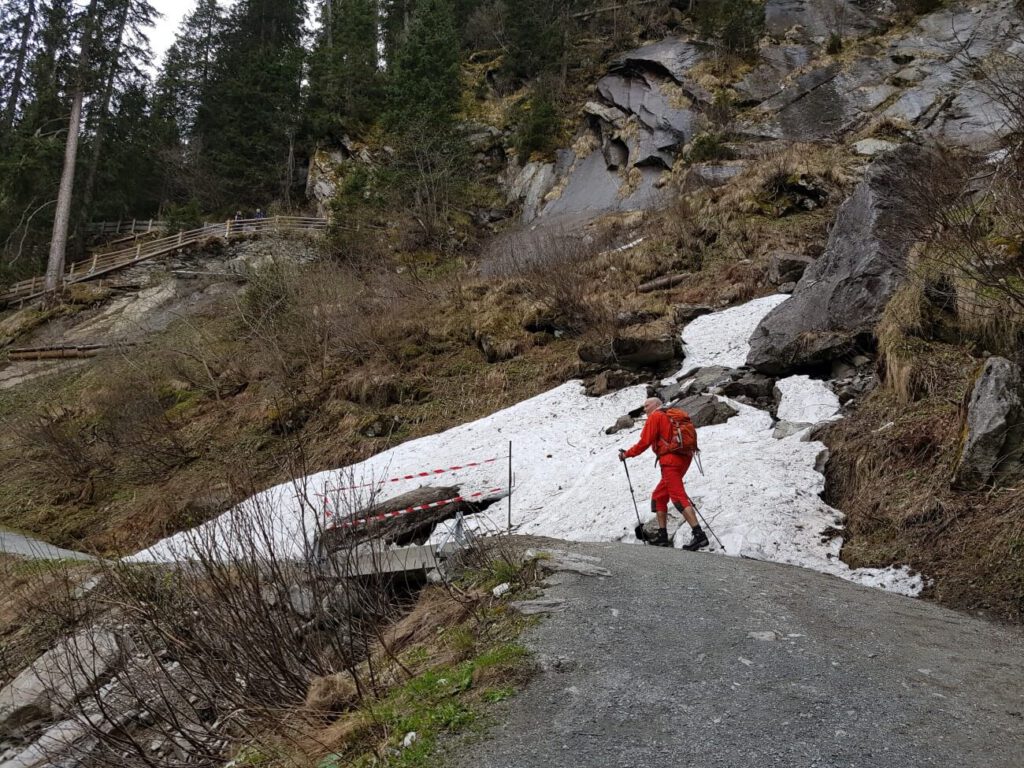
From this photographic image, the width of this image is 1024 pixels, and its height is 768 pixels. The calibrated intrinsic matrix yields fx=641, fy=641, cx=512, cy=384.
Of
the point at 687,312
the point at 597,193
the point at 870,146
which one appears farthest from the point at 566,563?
the point at 597,193

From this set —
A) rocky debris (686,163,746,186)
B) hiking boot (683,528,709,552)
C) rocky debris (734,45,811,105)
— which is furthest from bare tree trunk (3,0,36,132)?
hiking boot (683,528,709,552)

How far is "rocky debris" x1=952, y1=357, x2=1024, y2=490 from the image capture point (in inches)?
216

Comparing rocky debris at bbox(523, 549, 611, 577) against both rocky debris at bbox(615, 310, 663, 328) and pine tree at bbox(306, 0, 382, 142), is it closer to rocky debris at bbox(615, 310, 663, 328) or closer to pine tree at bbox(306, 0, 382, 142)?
rocky debris at bbox(615, 310, 663, 328)

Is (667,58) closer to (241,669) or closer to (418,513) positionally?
(418,513)

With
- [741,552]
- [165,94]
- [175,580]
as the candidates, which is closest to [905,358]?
[741,552]

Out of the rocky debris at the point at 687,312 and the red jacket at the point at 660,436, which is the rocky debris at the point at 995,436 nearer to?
the red jacket at the point at 660,436

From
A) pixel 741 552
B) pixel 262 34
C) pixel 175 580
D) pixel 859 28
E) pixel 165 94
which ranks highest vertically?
pixel 262 34

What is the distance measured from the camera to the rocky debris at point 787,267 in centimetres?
1447

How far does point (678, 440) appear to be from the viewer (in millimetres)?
6840

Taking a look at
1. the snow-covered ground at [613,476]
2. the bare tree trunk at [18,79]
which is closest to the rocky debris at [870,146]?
the snow-covered ground at [613,476]

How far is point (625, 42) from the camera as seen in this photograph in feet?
112

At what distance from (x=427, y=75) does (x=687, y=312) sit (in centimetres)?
2274

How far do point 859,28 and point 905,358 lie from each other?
28584mm

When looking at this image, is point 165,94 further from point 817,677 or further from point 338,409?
point 817,677
